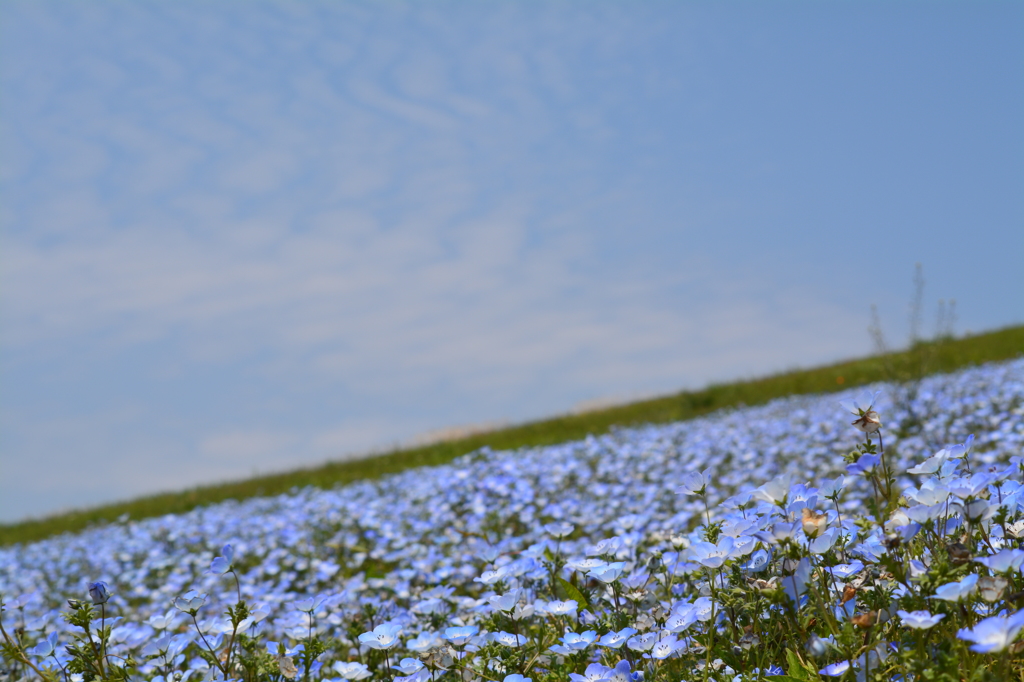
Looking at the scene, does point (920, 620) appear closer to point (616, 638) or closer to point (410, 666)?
point (616, 638)

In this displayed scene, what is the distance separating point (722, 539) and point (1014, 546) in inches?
36.9

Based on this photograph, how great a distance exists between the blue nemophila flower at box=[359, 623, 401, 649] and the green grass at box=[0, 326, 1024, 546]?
38.2 feet

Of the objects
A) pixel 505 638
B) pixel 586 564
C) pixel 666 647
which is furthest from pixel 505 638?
pixel 666 647

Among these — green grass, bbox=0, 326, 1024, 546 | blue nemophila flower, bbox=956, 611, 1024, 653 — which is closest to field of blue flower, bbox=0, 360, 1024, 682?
blue nemophila flower, bbox=956, 611, 1024, 653

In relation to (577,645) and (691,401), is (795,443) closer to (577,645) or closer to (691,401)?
(577,645)

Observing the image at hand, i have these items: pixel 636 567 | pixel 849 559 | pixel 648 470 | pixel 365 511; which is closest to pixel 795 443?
pixel 648 470

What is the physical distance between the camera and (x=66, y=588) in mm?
7887

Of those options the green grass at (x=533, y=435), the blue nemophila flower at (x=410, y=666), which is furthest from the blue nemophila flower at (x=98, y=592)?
the green grass at (x=533, y=435)

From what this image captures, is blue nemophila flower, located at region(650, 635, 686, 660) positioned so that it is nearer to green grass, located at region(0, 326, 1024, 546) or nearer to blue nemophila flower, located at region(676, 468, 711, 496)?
blue nemophila flower, located at region(676, 468, 711, 496)

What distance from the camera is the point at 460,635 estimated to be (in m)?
2.53

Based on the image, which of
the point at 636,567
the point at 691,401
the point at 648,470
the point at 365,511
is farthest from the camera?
the point at 691,401

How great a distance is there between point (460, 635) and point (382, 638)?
26cm

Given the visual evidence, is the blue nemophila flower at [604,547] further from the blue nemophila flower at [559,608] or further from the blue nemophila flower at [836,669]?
the blue nemophila flower at [836,669]

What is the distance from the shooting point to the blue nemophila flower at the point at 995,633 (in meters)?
1.53
